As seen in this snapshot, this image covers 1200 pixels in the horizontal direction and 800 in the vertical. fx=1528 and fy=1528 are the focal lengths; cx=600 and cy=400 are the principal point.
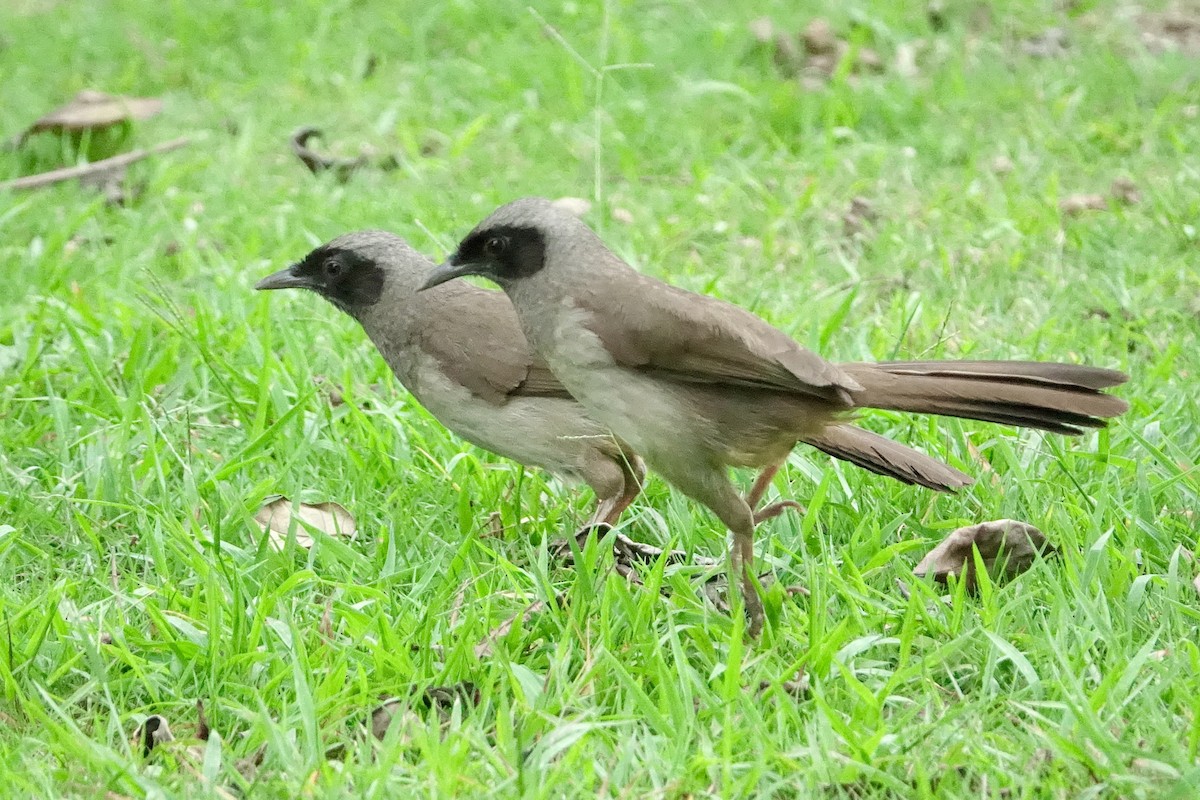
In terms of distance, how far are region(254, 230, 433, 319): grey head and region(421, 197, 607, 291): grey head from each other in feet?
2.95

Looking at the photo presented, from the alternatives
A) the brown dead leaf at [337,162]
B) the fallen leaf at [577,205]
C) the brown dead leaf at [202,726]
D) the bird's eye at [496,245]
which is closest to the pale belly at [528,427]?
the bird's eye at [496,245]

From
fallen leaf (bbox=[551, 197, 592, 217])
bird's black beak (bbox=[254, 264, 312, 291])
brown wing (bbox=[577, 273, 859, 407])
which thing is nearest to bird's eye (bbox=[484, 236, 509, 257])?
brown wing (bbox=[577, 273, 859, 407])

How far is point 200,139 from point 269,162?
509mm

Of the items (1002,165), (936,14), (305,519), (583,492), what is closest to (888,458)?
(583,492)

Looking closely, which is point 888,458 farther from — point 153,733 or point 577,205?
point 577,205

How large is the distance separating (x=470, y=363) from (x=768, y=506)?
1102mm

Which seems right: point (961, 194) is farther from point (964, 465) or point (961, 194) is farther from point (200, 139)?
point (200, 139)

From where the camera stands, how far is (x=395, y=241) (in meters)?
5.30

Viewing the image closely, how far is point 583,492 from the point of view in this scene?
17.0 feet

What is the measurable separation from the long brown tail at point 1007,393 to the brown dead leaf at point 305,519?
1630 mm

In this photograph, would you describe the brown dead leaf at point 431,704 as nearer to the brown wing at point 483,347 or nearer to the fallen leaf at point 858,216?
the brown wing at point 483,347

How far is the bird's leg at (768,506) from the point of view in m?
4.36

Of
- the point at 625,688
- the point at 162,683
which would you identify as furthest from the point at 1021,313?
the point at 162,683

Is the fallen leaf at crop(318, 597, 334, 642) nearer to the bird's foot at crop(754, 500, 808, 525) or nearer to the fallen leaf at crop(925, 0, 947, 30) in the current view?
the bird's foot at crop(754, 500, 808, 525)
